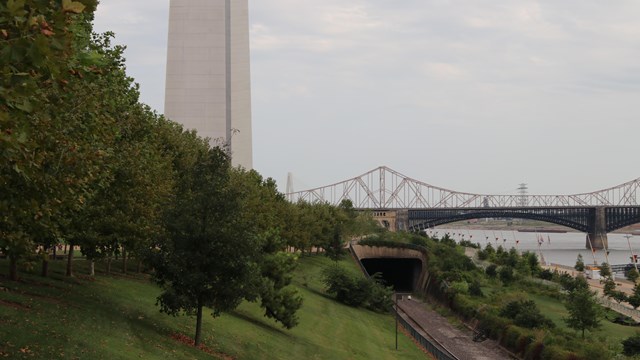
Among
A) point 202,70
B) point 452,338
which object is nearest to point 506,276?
point 452,338

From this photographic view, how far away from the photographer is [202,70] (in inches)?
4154

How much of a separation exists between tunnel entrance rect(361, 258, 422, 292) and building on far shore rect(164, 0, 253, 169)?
26.3m

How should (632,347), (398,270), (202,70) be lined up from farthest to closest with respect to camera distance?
(398,270) < (202,70) < (632,347)

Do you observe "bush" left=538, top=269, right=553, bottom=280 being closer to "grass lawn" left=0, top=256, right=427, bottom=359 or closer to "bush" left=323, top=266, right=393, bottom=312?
"bush" left=323, top=266, right=393, bottom=312

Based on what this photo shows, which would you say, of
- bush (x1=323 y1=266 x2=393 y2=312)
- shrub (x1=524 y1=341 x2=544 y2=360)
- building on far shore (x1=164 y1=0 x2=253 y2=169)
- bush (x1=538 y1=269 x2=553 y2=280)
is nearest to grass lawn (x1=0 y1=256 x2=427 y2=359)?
shrub (x1=524 y1=341 x2=544 y2=360)

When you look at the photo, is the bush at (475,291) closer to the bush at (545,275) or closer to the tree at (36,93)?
the bush at (545,275)

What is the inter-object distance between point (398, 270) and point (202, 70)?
42024mm

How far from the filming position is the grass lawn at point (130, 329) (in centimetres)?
2314

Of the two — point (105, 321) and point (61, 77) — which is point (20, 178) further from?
point (105, 321)

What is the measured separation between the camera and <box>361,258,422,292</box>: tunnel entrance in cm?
10819

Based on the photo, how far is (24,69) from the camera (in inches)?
382

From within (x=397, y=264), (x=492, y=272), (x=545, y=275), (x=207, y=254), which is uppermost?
(x=207, y=254)

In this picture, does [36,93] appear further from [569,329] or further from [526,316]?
[569,329]

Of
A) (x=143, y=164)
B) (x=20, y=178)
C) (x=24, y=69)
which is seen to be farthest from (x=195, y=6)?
(x=24, y=69)
